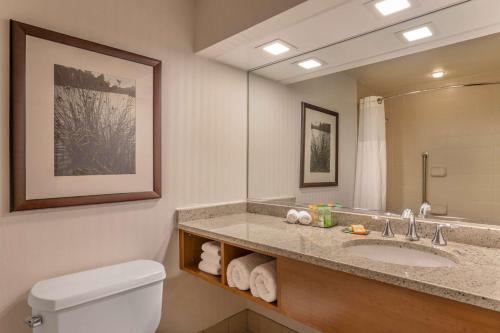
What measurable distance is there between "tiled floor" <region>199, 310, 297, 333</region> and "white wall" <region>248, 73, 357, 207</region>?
825 millimetres

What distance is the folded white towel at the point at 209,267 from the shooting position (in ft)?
4.91

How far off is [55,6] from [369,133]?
1611 mm

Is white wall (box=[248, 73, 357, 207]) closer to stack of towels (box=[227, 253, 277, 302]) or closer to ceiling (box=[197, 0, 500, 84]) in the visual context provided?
ceiling (box=[197, 0, 500, 84])

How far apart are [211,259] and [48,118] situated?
0.99 metres

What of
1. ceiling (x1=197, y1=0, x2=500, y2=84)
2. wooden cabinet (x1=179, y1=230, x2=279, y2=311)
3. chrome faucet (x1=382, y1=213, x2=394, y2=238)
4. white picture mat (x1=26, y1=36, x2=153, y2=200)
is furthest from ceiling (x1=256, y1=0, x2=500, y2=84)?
wooden cabinet (x1=179, y1=230, x2=279, y2=311)

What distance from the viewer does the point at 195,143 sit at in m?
1.77

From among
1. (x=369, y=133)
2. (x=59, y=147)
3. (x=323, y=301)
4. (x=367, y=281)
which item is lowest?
(x=323, y=301)

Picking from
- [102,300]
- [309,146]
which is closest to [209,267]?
[102,300]

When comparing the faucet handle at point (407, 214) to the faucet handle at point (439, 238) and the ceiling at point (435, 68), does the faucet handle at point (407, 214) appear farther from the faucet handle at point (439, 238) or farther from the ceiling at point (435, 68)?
the ceiling at point (435, 68)

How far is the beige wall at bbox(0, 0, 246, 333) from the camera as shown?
1173 mm

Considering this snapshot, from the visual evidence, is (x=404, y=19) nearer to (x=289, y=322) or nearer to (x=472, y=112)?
(x=472, y=112)

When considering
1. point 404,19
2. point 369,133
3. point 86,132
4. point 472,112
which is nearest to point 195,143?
point 86,132

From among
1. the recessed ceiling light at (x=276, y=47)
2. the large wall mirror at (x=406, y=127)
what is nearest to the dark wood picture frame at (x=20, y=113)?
the recessed ceiling light at (x=276, y=47)

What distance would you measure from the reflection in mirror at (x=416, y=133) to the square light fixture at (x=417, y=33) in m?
0.08
